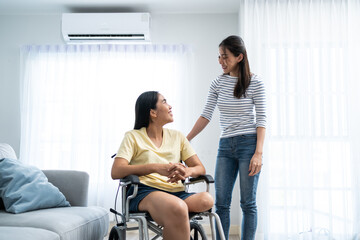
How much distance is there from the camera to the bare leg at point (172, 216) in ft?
5.76

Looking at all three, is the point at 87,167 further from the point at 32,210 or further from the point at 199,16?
the point at 199,16

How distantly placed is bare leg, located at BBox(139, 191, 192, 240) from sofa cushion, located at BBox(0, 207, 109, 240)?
0.52 metres

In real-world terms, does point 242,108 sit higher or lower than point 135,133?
higher

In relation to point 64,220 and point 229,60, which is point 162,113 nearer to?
point 229,60

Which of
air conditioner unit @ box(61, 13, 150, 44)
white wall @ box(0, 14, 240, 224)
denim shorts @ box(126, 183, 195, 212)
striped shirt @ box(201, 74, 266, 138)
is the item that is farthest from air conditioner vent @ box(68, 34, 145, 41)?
denim shorts @ box(126, 183, 195, 212)

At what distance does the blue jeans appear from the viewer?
2199mm

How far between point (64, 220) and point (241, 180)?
1.06 meters

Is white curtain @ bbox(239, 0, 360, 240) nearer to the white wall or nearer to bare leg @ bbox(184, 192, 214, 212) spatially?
the white wall

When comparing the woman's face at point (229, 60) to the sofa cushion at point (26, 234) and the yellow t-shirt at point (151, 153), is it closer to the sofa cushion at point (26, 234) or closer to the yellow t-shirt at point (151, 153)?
the yellow t-shirt at point (151, 153)

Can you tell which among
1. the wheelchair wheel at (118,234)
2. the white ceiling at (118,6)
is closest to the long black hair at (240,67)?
the wheelchair wheel at (118,234)

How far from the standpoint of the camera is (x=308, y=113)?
3.60 meters

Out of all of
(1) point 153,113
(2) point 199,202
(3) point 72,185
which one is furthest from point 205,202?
(3) point 72,185

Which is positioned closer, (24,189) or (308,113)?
(24,189)

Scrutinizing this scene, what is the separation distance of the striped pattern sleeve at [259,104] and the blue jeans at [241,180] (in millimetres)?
97
